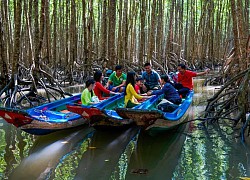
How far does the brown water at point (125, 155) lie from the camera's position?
510 cm

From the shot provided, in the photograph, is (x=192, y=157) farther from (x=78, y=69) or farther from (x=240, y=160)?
(x=78, y=69)

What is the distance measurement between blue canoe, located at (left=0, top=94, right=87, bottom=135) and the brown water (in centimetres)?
27

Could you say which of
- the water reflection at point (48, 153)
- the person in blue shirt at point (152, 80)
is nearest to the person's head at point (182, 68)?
the person in blue shirt at point (152, 80)

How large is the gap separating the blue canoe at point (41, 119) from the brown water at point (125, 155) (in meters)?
0.27

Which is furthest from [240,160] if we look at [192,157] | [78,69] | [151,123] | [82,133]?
[78,69]

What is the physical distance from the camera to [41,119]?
6559 mm

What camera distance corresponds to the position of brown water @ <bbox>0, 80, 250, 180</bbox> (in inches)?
201

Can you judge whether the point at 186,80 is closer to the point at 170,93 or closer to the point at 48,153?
the point at 170,93

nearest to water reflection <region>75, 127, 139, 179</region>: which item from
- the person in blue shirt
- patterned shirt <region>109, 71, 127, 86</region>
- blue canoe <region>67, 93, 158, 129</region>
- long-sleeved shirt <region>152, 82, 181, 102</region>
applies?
blue canoe <region>67, 93, 158, 129</region>

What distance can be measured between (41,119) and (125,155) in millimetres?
1667

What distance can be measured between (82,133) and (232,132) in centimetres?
297

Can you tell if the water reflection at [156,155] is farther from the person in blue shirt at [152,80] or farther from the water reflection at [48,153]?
the person in blue shirt at [152,80]

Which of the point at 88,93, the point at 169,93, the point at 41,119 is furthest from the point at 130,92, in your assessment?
the point at 41,119

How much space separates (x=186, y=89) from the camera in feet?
32.1
